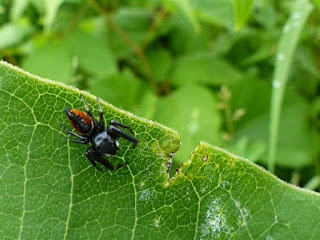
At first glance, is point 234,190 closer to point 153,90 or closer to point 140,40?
point 153,90

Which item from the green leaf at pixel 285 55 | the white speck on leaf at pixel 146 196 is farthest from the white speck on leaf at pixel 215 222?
the green leaf at pixel 285 55

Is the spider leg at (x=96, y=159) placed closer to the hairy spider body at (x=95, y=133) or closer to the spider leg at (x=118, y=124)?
the hairy spider body at (x=95, y=133)

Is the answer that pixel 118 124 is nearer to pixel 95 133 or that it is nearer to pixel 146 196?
pixel 146 196

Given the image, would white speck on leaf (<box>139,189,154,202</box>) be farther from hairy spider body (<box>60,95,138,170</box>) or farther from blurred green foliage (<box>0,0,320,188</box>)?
blurred green foliage (<box>0,0,320,188</box>)

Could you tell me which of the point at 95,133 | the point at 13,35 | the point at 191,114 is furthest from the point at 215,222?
the point at 13,35

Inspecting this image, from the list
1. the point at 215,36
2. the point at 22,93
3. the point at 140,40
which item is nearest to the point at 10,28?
the point at 140,40

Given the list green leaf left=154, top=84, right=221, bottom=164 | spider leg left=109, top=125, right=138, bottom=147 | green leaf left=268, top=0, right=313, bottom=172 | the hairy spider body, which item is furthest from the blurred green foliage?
spider leg left=109, top=125, right=138, bottom=147

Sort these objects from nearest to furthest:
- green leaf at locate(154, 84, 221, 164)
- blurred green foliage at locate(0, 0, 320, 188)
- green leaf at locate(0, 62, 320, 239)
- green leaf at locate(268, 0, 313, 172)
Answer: green leaf at locate(0, 62, 320, 239)
green leaf at locate(268, 0, 313, 172)
green leaf at locate(154, 84, 221, 164)
blurred green foliage at locate(0, 0, 320, 188)
